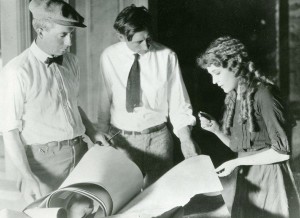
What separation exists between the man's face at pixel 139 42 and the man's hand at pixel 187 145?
1.15 feet

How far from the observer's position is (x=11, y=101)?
95 cm

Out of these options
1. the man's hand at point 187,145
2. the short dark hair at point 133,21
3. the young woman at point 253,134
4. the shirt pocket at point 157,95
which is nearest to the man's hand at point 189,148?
the man's hand at point 187,145

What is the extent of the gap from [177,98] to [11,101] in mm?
599

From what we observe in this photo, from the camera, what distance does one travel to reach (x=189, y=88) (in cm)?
166

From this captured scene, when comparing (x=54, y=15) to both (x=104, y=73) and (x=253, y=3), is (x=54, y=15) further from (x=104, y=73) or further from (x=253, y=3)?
(x=253, y=3)

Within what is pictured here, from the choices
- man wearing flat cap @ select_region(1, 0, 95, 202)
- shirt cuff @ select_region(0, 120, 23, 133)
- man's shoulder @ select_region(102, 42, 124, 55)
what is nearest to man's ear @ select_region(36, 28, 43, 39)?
man wearing flat cap @ select_region(1, 0, 95, 202)

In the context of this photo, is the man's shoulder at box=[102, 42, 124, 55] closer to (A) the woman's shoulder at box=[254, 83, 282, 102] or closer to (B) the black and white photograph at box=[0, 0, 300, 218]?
(B) the black and white photograph at box=[0, 0, 300, 218]

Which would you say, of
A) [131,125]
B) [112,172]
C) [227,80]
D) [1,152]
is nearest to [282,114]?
[227,80]

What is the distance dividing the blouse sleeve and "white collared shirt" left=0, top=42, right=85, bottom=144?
1.80 feet

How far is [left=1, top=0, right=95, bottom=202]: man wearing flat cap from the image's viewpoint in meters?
0.96

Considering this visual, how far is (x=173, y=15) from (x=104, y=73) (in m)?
0.37

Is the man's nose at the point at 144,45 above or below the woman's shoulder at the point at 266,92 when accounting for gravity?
above

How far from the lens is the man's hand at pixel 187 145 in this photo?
3.76ft

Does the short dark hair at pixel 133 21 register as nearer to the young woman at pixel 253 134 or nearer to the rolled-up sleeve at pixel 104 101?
the rolled-up sleeve at pixel 104 101
